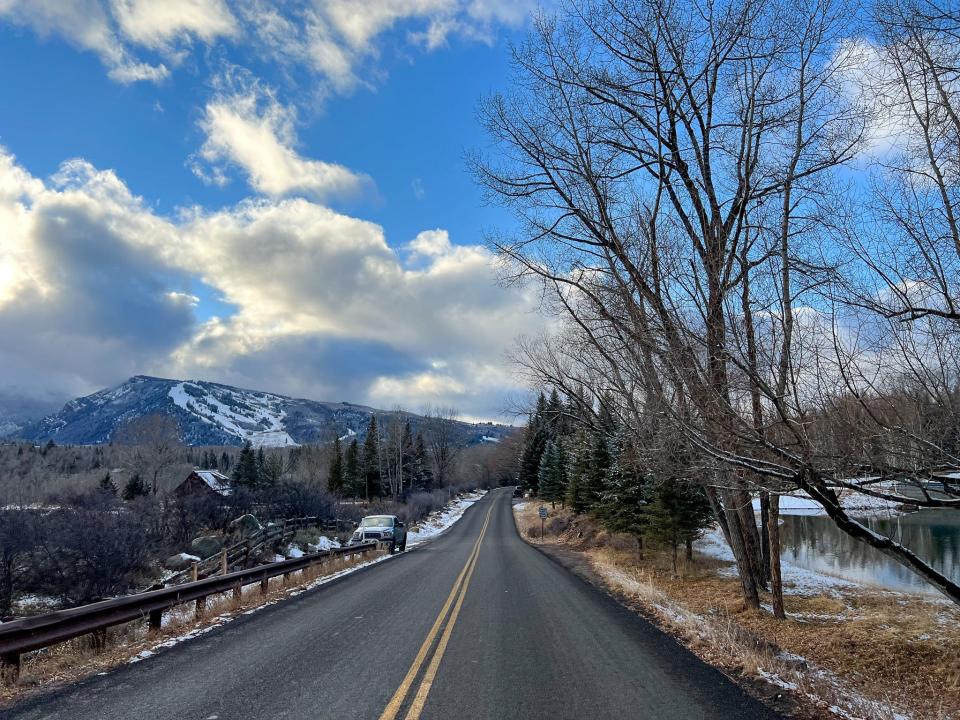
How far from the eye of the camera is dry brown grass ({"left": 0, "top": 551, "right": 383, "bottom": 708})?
5.79 m

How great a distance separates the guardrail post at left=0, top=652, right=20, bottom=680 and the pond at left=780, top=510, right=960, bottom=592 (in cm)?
1786

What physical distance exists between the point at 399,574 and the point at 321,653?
9569 millimetres

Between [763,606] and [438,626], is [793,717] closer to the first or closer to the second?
[438,626]

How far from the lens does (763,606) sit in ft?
41.8

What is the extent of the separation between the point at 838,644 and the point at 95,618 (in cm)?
1020

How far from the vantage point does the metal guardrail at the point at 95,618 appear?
19.6 ft

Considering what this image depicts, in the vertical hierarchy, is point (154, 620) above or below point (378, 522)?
above

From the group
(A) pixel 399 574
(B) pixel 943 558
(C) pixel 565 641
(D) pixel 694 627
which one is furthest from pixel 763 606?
(B) pixel 943 558

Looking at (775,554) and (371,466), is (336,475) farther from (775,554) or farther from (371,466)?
(775,554)

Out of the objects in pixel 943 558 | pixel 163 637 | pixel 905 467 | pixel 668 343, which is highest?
pixel 668 343

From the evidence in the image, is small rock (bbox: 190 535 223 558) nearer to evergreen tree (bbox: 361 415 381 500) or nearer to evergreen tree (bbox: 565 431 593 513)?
evergreen tree (bbox: 565 431 593 513)

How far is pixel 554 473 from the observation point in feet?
174

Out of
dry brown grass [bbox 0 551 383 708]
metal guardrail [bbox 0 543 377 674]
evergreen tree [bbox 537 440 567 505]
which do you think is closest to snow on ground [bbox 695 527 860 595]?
dry brown grass [bbox 0 551 383 708]

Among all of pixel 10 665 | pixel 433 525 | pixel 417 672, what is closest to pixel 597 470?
pixel 433 525
